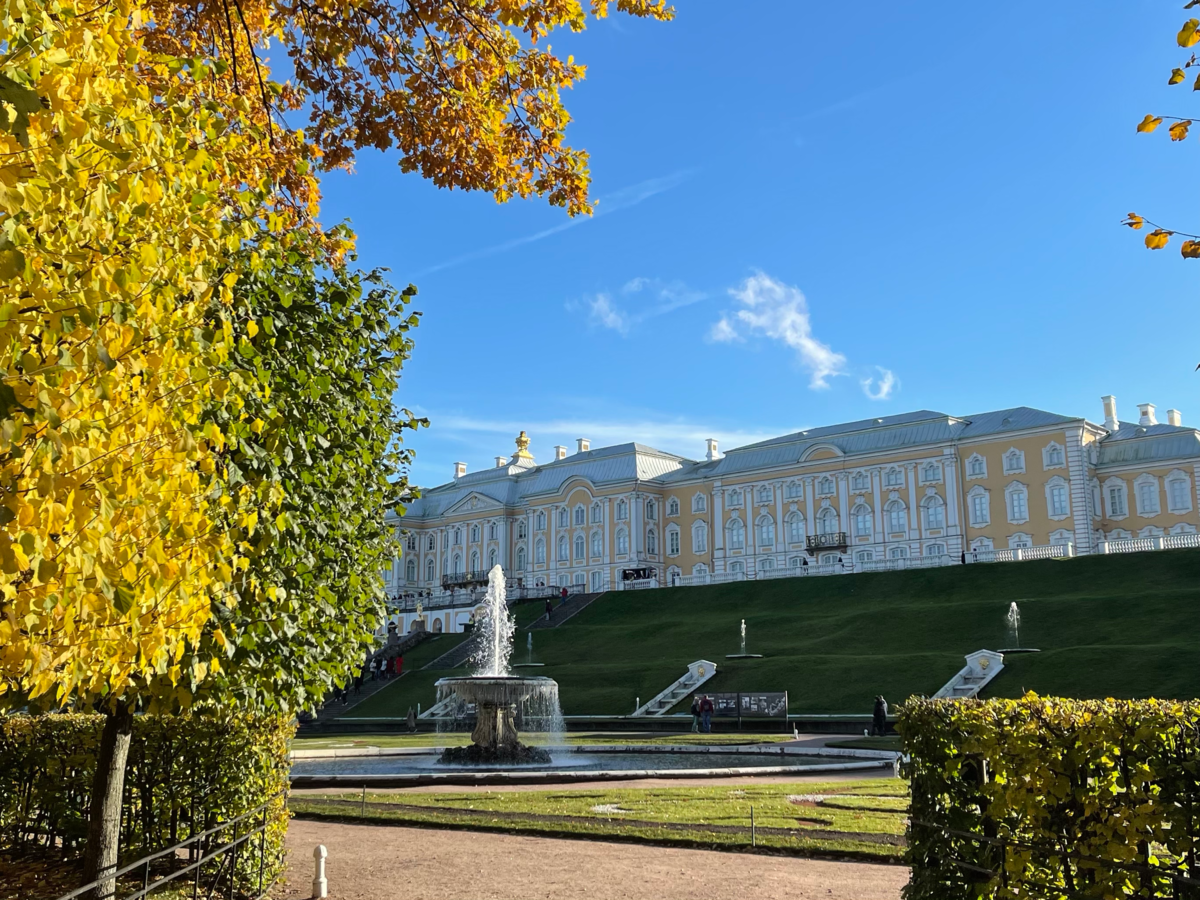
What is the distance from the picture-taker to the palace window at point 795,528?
65.6m

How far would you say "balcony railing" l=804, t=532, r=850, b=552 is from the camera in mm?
63344

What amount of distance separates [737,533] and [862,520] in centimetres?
927

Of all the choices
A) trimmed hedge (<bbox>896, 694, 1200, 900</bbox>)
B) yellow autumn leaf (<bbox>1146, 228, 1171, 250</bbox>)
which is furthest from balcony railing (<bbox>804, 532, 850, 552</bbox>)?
yellow autumn leaf (<bbox>1146, 228, 1171, 250</bbox>)

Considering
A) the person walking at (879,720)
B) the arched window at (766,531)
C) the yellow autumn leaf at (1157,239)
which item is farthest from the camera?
the arched window at (766,531)

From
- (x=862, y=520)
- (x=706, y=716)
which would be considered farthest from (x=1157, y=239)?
(x=862, y=520)

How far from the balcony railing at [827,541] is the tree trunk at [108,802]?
59240 millimetres

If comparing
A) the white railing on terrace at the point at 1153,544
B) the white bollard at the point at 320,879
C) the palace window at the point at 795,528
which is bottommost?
the white bollard at the point at 320,879

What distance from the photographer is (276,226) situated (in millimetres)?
5586

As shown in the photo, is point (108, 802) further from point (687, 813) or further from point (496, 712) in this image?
point (496, 712)

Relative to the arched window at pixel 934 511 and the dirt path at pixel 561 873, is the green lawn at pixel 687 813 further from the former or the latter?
the arched window at pixel 934 511

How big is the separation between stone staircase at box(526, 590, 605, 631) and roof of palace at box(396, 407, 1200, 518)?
30.8 feet

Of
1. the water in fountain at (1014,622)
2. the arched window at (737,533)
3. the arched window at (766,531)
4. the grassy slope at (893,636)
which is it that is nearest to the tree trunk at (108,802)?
the grassy slope at (893,636)

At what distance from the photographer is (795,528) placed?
6588 centimetres

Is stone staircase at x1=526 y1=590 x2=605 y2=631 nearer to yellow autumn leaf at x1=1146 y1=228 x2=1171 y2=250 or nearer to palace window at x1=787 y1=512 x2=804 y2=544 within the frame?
palace window at x1=787 y1=512 x2=804 y2=544
